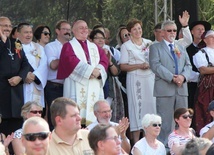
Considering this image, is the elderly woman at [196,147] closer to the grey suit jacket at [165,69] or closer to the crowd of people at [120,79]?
the crowd of people at [120,79]

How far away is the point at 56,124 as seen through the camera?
6199 millimetres

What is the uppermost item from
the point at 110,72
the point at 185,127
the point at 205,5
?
the point at 205,5

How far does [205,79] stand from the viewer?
32.6ft

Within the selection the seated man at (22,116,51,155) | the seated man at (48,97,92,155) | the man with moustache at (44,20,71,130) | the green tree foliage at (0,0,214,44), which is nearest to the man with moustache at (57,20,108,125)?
the man with moustache at (44,20,71,130)

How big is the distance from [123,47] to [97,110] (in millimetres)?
2194

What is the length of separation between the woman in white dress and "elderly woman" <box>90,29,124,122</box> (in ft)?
0.46

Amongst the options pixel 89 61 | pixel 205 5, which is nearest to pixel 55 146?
pixel 89 61

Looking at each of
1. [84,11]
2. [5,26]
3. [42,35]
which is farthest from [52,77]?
[84,11]

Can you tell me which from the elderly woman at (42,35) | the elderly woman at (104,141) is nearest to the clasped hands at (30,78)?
the elderly woman at (42,35)

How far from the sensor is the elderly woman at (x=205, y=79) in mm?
9852

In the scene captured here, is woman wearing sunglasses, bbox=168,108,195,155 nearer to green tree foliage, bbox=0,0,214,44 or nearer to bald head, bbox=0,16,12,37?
bald head, bbox=0,16,12,37

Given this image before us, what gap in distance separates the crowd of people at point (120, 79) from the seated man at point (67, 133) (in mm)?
1814

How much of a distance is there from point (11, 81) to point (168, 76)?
7.02ft

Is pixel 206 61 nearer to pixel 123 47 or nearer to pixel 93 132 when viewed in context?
pixel 123 47
